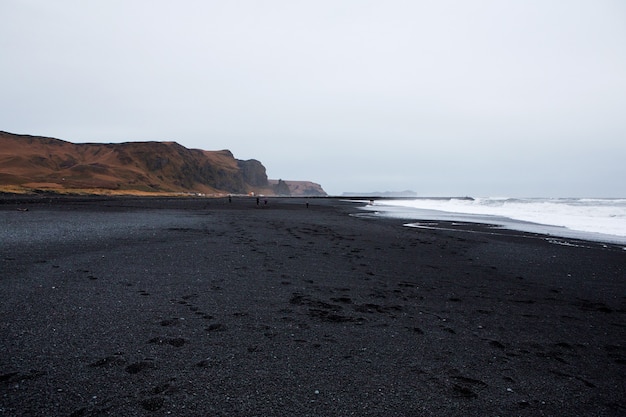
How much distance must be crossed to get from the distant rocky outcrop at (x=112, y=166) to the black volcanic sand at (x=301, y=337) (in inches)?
3628

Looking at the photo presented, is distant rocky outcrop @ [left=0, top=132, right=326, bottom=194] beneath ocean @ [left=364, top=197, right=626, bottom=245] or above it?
above

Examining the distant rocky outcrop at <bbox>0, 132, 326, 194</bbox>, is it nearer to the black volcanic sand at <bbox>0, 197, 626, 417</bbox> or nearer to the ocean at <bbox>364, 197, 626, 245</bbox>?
the ocean at <bbox>364, 197, 626, 245</bbox>

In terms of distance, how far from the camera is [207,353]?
13.8 feet

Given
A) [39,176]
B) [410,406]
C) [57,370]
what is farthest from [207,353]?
[39,176]

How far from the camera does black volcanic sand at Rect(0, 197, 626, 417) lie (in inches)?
132

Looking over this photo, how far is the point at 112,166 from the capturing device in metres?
122

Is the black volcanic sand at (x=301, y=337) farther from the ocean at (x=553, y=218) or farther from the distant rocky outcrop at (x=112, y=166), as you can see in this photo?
the distant rocky outcrop at (x=112, y=166)

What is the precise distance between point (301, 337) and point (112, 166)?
140 metres

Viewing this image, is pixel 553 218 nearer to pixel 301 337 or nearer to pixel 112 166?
pixel 301 337

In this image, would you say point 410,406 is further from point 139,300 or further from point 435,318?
point 139,300

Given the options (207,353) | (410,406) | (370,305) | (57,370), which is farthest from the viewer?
(370,305)

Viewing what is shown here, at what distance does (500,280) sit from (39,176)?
119m

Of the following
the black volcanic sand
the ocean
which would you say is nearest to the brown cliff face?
the ocean

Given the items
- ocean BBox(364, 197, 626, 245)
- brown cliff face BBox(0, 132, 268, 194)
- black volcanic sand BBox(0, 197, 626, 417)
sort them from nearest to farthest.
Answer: black volcanic sand BBox(0, 197, 626, 417)
ocean BBox(364, 197, 626, 245)
brown cliff face BBox(0, 132, 268, 194)
